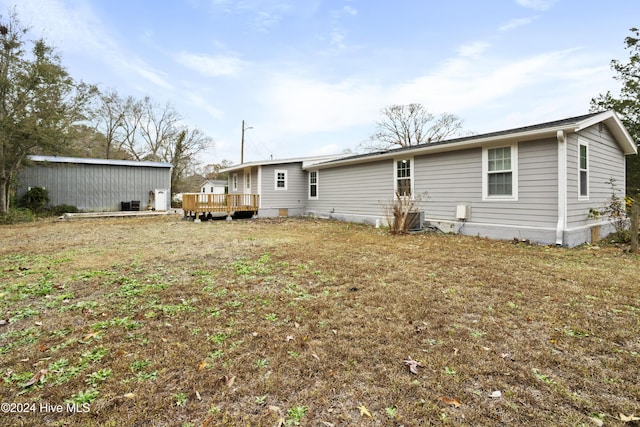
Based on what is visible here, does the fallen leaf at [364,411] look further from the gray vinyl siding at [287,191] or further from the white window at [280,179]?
the white window at [280,179]

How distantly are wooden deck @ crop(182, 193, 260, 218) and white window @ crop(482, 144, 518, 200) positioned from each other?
31.3ft

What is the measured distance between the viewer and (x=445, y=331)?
8.57 feet

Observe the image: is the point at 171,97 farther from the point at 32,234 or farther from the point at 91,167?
the point at 32,234

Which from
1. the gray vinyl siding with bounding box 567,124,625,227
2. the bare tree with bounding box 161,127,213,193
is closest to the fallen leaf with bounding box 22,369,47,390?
the gray vinyl siding with bounding box 567,124,625,227

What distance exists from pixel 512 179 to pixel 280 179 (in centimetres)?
994

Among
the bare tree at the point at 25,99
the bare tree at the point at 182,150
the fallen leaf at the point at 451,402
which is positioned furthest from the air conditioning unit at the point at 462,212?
the bare tree at the point at 182,150

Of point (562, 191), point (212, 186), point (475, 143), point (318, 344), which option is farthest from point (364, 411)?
point (212, 186)

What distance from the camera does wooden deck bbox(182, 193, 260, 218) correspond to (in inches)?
490

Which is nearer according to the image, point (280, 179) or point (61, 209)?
point (280, 179)

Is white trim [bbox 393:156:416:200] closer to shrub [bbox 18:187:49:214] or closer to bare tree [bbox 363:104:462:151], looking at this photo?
shrub [bbox 18:187:49:214]

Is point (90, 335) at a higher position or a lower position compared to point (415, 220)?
lower

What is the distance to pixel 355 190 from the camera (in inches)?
472

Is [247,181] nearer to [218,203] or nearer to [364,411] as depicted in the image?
[218,203]

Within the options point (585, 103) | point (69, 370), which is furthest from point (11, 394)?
point (585, 103)
